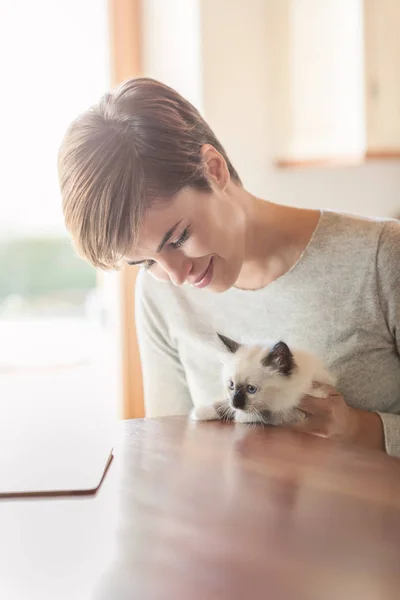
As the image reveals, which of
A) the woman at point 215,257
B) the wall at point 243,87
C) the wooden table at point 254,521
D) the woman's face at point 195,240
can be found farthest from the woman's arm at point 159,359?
the wall at point 243,87

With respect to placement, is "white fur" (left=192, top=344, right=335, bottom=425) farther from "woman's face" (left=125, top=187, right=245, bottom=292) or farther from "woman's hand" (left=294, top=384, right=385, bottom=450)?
"woman's face" (left=125, top=187, right=245, bottom=292)

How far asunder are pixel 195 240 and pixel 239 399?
26 centimetres

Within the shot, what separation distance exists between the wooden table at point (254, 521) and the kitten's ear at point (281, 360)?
0.14 metres

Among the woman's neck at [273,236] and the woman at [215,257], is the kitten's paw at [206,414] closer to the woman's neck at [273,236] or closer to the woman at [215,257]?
the woman at [215,257]

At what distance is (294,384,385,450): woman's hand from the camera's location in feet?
3.34

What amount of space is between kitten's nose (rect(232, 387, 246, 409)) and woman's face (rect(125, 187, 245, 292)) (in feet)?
0.62

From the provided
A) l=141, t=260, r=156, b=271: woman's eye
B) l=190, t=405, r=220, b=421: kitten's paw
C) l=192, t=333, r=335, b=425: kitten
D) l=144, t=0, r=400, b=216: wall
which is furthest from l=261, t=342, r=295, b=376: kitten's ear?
l=144, t=0, r=400, b=216: wall

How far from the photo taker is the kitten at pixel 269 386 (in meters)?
1.04

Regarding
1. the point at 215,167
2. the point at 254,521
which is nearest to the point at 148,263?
the point at 215,167

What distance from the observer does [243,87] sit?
A: 83.7 inches

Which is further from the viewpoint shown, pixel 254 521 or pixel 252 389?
pixel 252 389

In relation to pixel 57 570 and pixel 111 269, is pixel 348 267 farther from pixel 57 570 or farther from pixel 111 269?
pixel 57 570

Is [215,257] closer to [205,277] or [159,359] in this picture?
[205,277]

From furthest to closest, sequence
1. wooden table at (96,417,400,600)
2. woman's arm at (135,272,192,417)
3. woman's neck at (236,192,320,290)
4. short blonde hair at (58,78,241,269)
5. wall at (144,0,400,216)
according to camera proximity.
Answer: wall at (144,0,400,216)
woman's arm at (135,272,192,417)
woman's neck at (236,192,320,290)
short blonde hair at (58,78,241,269)
wooden table at (96,417,400,600)
